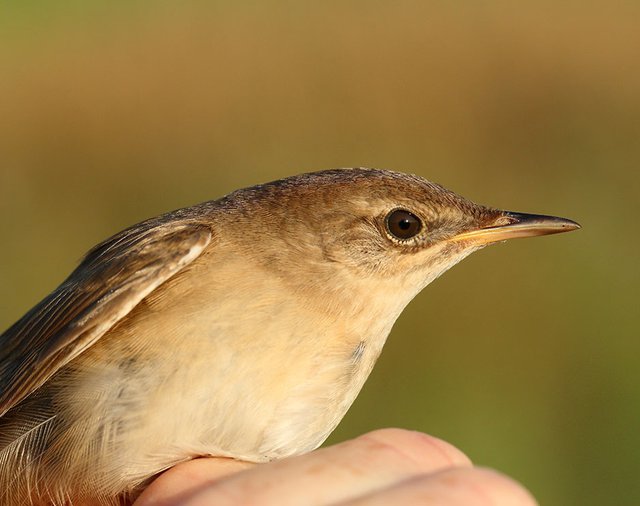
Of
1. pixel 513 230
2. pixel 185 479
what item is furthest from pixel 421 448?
pixel 513 230

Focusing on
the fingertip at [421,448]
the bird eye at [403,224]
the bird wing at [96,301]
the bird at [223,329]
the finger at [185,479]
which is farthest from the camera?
the bird eye at [403,224]

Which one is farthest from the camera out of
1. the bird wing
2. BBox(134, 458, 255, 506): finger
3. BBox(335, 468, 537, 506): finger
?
the bird wing

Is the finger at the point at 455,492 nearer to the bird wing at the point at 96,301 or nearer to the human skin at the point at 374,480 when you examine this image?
the human skin at the point at 374,480

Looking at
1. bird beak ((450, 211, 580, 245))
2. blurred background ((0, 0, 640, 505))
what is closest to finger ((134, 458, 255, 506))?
bird beak ((450, 211, 580, 245))

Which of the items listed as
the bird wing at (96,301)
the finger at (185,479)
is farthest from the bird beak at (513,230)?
the finger at (185,479)

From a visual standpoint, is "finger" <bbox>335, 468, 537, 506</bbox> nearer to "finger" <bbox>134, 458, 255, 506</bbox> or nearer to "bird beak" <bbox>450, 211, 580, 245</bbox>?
"finger" <bbox>134, 458, 255, 506</bbox>

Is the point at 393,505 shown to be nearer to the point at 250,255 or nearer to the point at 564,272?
the point at 250,255

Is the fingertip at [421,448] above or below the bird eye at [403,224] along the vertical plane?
below

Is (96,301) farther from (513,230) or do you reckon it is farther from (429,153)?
(429,153)
